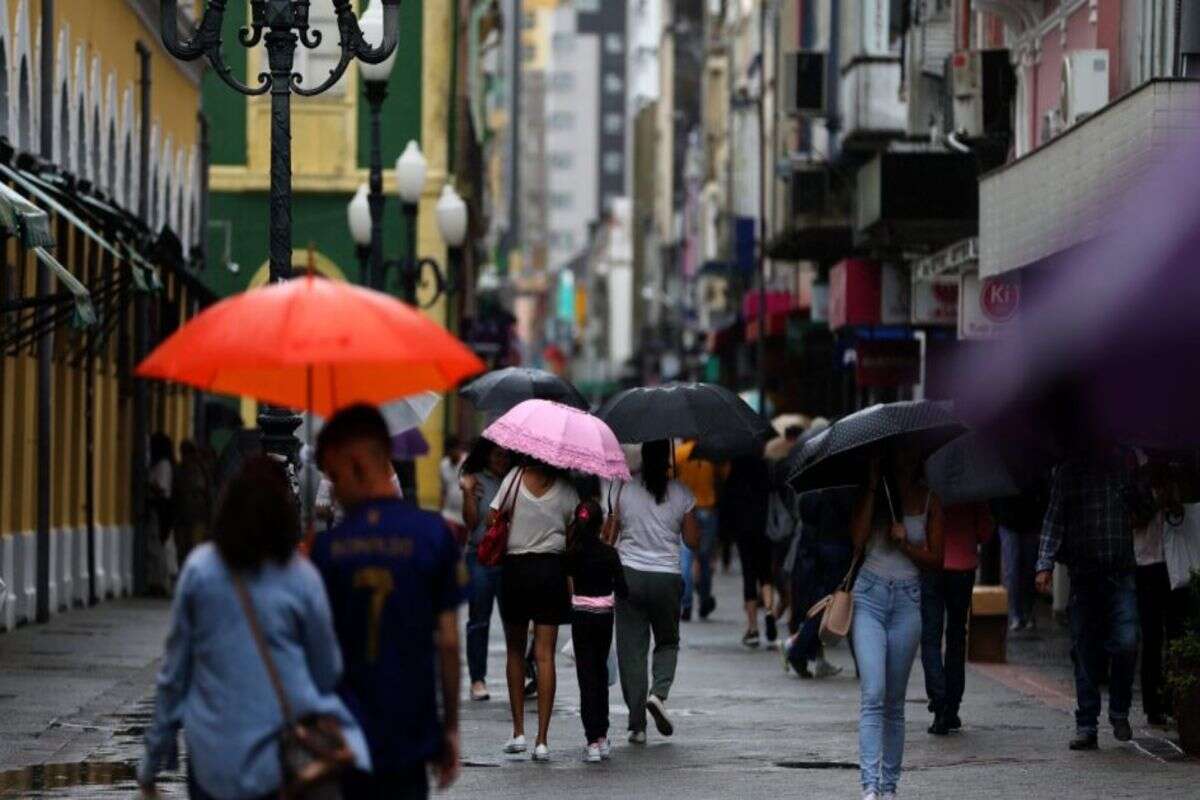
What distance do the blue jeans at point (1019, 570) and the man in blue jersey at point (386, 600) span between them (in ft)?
61.4

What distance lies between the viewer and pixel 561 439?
15.5 metres

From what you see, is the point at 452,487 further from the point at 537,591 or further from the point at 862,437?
the point at 862,437

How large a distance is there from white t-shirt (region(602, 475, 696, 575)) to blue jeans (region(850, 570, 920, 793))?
11.1ft

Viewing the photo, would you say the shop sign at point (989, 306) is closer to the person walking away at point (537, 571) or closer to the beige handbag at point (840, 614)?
the person walking away at point (537, 571)

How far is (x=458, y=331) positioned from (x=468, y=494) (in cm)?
3851

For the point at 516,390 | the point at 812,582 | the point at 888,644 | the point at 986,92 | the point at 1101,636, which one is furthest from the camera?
the point at 986,92

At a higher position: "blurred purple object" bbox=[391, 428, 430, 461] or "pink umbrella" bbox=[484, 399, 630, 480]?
"pink umbrella" bbox=[484, 399, 630, 480]

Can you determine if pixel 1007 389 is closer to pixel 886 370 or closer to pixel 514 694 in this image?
pixel 514 694

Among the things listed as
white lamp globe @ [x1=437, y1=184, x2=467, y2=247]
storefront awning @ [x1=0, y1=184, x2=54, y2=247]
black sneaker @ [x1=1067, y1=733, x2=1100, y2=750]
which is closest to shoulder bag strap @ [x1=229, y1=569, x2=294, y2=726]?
black sneaker @ [x1=1067, y1=733, x2=1100, y2=750]

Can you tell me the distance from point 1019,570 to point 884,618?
47.5 feet

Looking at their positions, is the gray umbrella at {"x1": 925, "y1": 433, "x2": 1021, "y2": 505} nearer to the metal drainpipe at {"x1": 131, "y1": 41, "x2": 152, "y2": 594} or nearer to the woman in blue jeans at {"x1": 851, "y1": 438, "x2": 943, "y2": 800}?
the woman in blue jeans at {"x1": 851, "y1": 438, "x2": 943, "y2": 800}

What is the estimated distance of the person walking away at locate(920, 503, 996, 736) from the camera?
17266 mm

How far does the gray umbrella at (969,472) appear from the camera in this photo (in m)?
16.1

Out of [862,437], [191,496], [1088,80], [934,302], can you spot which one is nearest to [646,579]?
[862,437]
